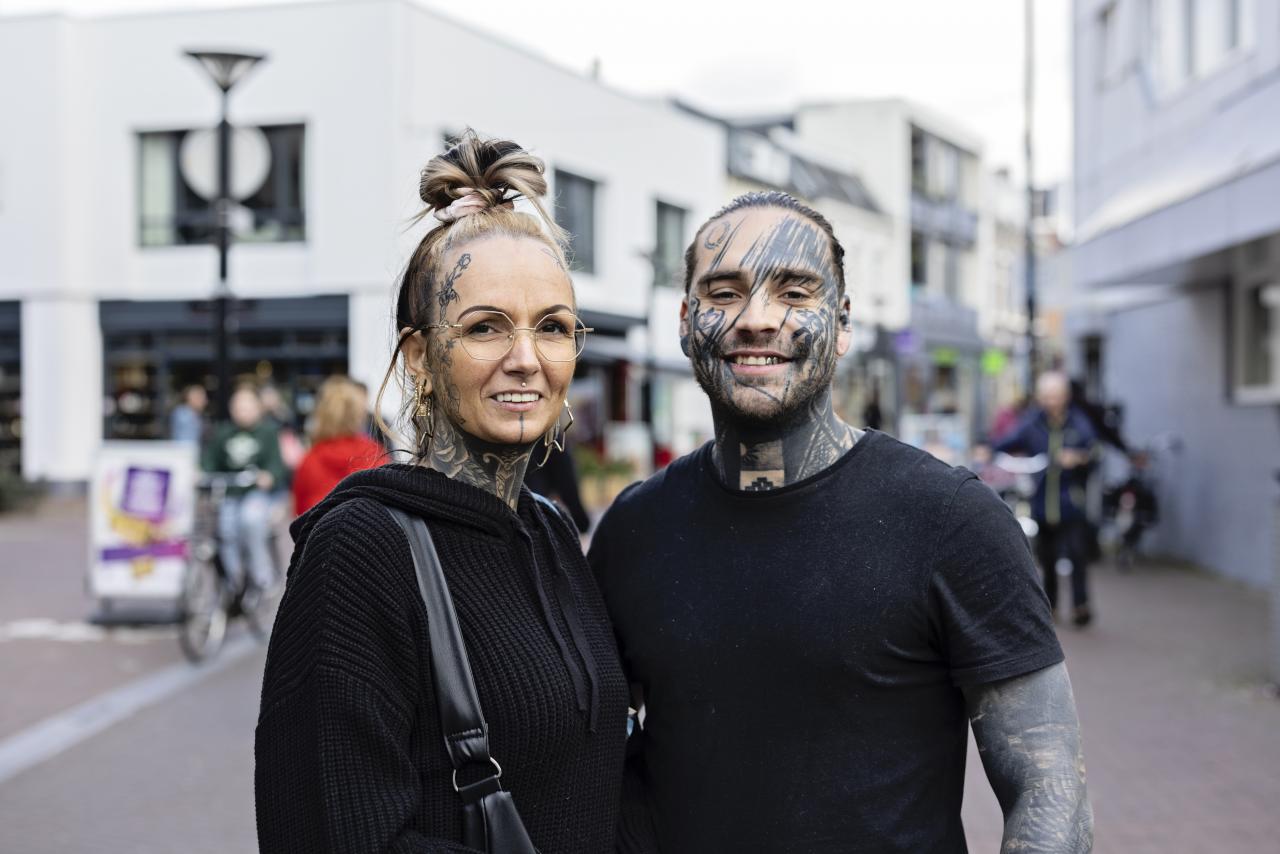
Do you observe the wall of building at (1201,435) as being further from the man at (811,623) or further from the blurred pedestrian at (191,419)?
the blurred pedestrian at (191,419)

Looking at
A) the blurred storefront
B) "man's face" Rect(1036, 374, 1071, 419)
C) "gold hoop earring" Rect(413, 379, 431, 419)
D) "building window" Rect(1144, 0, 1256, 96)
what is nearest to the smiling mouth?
"gold hoop earring" Rect(413, 379, 431, 419)

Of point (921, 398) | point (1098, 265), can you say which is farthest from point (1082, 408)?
point (921, 398)

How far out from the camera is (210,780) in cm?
577

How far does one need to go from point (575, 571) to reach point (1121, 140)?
14.0 metres

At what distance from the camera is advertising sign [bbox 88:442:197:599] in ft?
31.9

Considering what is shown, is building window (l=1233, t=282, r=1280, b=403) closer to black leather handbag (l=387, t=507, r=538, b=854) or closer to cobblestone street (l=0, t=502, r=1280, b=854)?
cobblestone street (l=0, t=502, r=1280, b=854)

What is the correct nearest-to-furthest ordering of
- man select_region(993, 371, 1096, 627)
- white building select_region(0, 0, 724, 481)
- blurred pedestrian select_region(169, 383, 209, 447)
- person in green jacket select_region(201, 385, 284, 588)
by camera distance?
person in green jacket select_region(201, 385, 284, 588), man select_region(993, 371, 1096, 627), blurred pedestrian select_region(169, 383, 209, 447), white building select_region(0, 0, 724, 481)

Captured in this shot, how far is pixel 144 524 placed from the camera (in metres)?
9.77

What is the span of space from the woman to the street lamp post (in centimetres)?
900

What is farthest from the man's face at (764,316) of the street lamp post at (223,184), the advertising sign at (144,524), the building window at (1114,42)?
the building window at (1114,42)

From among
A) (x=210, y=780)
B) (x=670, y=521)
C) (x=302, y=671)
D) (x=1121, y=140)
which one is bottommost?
(x=210, y=780)

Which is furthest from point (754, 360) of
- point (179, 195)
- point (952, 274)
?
point (952, 274)

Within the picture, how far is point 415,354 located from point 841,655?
2.54ft

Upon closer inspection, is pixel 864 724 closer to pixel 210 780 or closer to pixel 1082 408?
pixel 210 780
